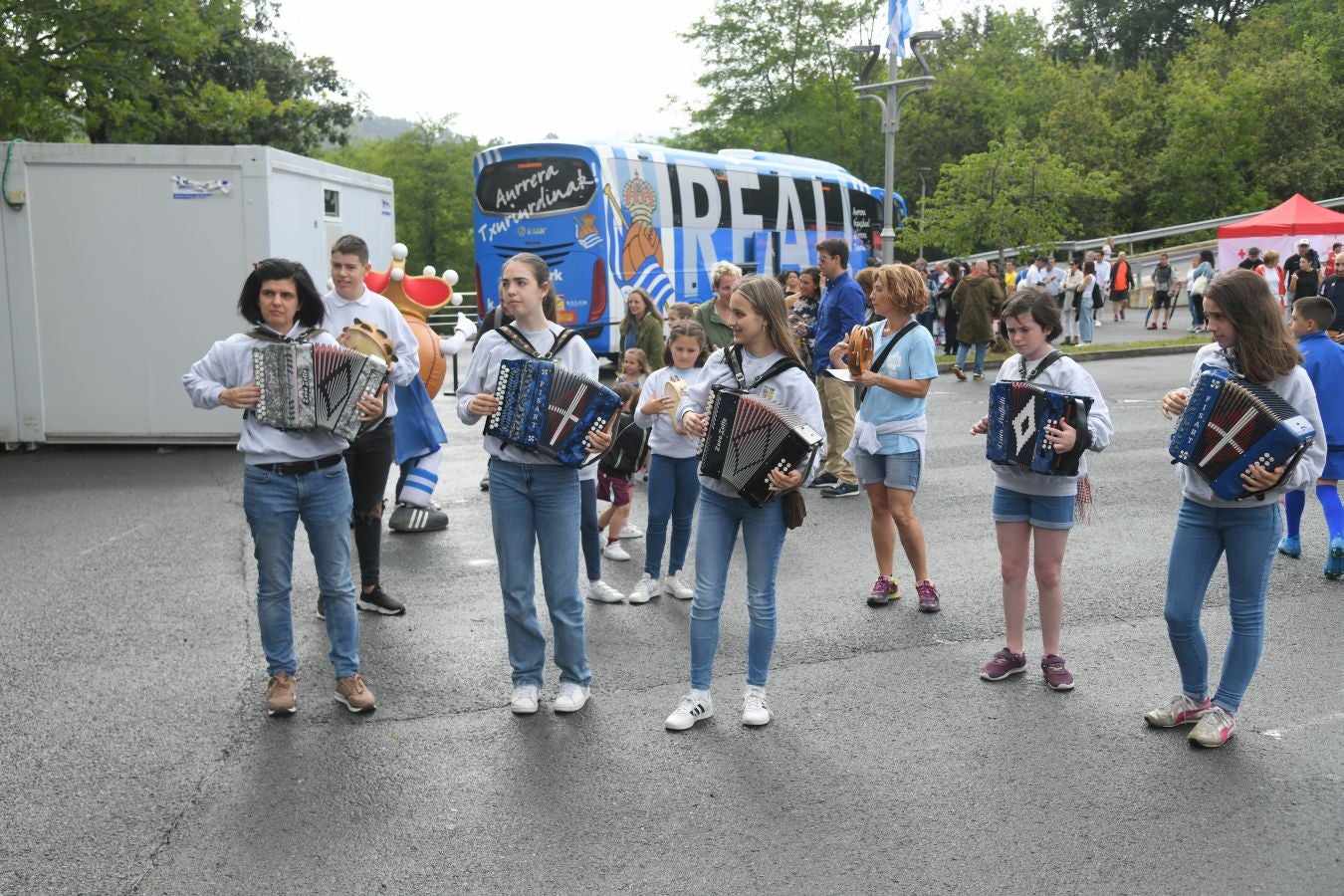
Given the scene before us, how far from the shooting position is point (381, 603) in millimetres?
6977

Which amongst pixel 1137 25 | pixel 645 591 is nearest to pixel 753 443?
pixel 645 591

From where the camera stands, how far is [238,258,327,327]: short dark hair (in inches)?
206

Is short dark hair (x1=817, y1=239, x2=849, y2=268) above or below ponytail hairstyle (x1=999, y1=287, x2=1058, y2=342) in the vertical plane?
above

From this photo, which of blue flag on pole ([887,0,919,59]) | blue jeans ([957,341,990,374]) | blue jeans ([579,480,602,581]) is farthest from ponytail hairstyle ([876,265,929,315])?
Answer: blue flag on pole ([887,0,919,59])

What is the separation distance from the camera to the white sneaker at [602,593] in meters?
7.24

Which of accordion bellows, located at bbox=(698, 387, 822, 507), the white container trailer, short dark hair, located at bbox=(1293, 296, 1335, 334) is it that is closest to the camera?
accordion bellows, located at bbox=(698, 387, 822, 507)

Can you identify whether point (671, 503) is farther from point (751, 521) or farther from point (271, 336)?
point (271, 336)

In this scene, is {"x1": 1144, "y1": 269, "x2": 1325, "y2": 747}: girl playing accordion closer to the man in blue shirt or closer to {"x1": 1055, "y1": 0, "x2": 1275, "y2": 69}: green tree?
the man in blue shirt

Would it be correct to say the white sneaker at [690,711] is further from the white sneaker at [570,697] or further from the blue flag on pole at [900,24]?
the blue flag on pole at [900,24]

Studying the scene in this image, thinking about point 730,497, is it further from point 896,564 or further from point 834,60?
point 834,60

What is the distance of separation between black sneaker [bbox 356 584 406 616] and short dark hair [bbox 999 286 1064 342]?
3641mm

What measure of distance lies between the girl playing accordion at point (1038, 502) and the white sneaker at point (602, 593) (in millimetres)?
2288

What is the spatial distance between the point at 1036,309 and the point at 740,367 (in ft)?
4.74

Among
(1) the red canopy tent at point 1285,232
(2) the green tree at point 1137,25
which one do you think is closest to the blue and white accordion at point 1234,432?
(1) the red canopy tent at point 1285,232
